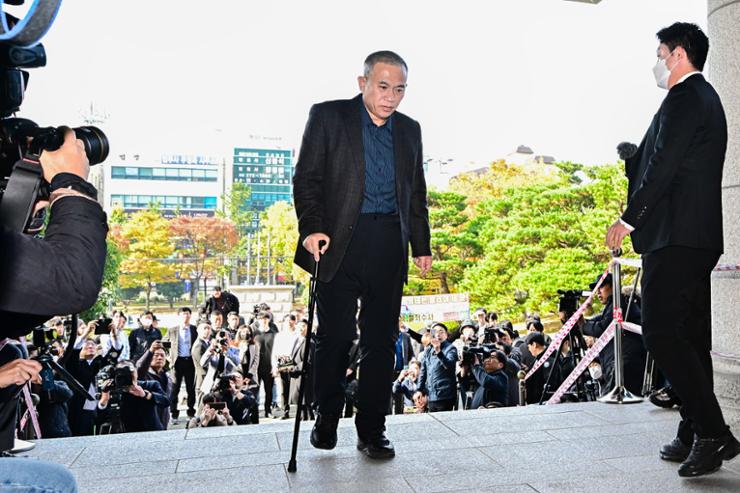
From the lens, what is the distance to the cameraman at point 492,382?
6805 mm

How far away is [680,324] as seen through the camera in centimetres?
262

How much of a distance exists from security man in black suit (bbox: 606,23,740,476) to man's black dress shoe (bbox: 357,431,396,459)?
A: 1143mm

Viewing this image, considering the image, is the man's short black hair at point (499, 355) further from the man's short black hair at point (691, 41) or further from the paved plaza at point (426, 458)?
the man's short black hair at point (691, 41)

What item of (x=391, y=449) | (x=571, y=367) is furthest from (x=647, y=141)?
(x=571, y=367)

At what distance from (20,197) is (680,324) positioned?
2.36 m

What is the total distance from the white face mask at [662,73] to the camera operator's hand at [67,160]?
240cm

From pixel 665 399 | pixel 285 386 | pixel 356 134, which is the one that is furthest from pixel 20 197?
pixel 285 386

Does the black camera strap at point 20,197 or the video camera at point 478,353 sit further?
the video camera at point 478,353

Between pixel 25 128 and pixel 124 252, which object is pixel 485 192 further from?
pixel 25 128

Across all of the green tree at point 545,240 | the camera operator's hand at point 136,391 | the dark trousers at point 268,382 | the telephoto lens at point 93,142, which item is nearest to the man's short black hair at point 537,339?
the dark trousers at point 268,382

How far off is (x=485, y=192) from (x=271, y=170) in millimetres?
53378

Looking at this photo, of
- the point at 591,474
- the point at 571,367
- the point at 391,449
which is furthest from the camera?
the point at 571,367

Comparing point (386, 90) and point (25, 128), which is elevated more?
point (386, 90)

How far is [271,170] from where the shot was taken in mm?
81312
